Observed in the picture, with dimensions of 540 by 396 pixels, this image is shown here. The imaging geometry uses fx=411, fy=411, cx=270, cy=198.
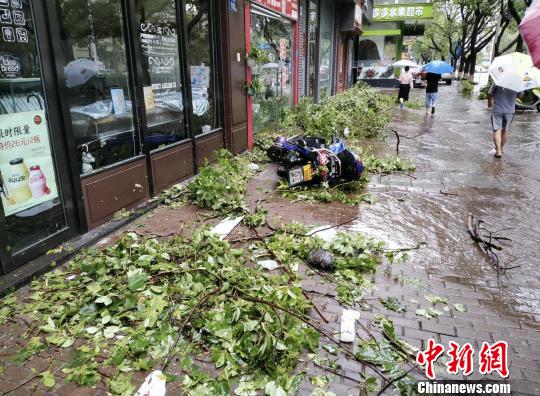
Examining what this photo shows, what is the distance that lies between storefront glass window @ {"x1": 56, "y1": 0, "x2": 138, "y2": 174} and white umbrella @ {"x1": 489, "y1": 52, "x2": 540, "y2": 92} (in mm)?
6660

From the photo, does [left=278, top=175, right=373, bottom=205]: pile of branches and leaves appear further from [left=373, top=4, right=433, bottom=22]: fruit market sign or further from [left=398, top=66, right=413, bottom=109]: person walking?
[left=373, top=4, right=433, bottom=22]: fruit market sign

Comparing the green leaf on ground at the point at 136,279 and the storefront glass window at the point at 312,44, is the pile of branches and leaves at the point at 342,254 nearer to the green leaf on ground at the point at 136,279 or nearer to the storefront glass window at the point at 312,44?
the green leaf on ground at the point at 136,279

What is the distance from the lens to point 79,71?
4.80m

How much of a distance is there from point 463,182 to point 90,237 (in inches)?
238

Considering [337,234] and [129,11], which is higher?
[129,11]

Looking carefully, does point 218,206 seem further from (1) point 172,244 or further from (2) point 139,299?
(2) point 139,299

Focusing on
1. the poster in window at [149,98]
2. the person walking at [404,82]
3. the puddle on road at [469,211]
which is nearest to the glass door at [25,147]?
the poster in window at [149,98]

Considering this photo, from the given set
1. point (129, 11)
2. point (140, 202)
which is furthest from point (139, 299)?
point (129, 11)

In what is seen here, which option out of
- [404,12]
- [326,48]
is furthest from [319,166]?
[404,12]

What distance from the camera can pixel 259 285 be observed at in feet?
11.8

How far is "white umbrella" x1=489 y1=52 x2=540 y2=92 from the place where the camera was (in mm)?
7273

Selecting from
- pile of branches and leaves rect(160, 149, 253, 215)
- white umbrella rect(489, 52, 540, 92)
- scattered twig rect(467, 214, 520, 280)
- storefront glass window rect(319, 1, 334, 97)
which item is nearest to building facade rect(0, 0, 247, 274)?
pile of branches and leaves rect(160, 149, 253, 215)

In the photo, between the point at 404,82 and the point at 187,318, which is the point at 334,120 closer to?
the point at 187,318

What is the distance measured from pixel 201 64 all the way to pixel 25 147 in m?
4.11
